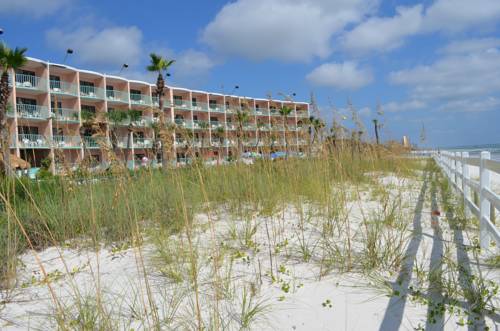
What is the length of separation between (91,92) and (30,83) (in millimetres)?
6298

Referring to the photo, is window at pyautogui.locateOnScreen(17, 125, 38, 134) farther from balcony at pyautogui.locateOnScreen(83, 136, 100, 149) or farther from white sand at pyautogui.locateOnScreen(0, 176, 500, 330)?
white sand at pyautogui.locateOnScreen(0, 176, 500, 330)

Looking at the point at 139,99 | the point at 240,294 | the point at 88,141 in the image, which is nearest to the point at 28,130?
the point at 88,141

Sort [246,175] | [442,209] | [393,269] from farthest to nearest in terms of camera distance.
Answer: [442,209], [246,175], [393,269]

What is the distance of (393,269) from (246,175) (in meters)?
2.27

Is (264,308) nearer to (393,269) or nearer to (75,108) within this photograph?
(393,269)

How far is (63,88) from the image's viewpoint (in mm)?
32500

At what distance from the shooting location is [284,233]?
3846 millimetres

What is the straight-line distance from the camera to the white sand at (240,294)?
223 centimetres

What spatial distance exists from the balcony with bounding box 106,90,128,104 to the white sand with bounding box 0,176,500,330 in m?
36.8

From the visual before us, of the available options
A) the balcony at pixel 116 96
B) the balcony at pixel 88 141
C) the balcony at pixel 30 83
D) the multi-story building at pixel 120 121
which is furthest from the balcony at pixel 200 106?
the balcony at pixel 88 141

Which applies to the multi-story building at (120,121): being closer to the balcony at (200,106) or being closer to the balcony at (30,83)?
the balcony at (30,83)

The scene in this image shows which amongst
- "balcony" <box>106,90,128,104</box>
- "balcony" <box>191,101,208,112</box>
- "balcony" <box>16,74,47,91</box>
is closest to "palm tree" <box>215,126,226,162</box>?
"balcony" <box>16,74,47,91</box>

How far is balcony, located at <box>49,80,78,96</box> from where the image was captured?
31438mm

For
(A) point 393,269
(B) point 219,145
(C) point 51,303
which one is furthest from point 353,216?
(C) point 51,303
